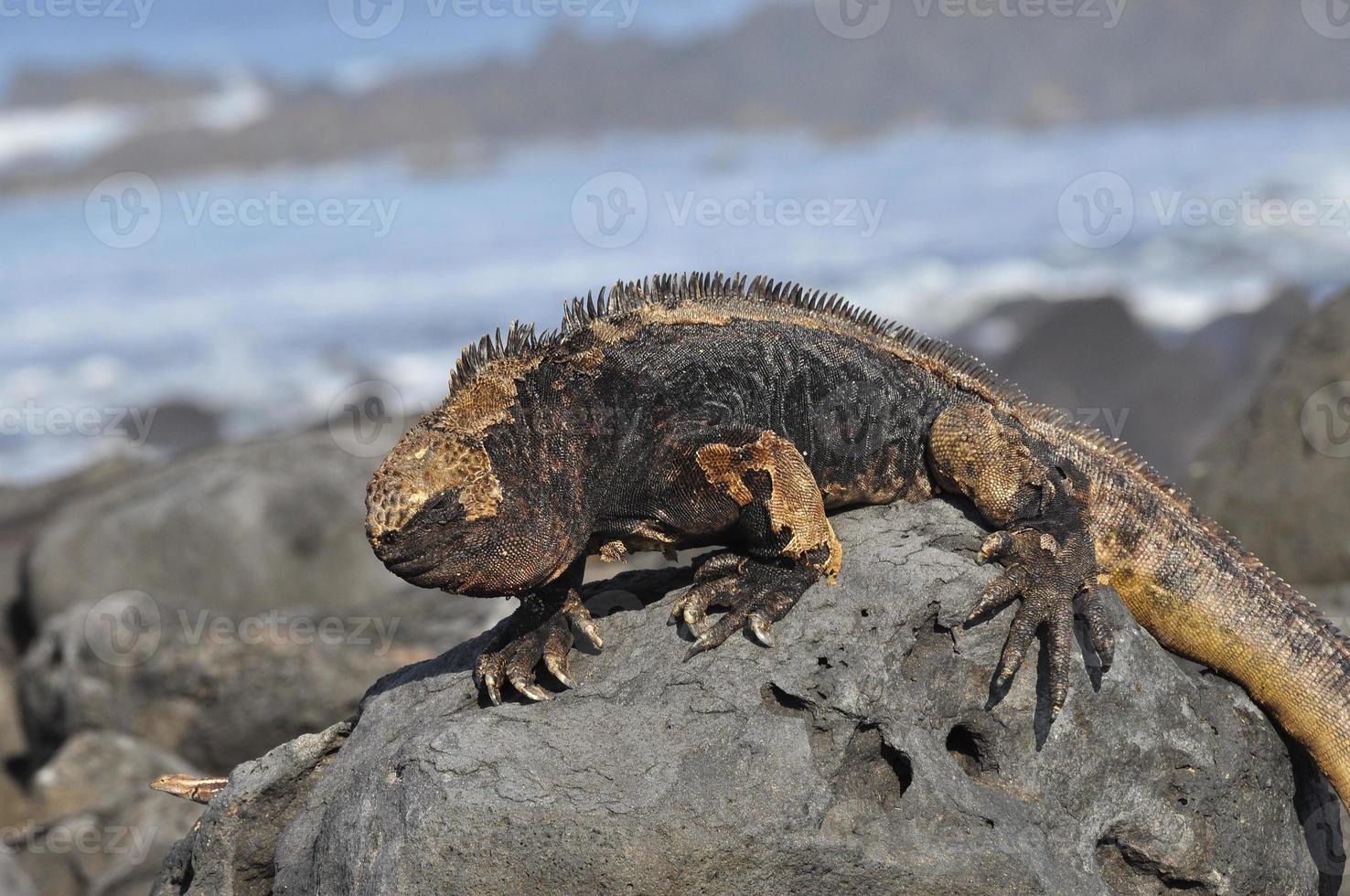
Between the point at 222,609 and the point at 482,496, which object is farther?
the point at 222,609

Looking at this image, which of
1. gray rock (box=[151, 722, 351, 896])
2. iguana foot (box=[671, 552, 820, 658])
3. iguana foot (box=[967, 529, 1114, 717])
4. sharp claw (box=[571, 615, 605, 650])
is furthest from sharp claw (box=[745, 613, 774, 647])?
gray rock (box=[151, 722, 351, 896])

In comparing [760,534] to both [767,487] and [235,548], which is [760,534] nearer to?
[767,487]

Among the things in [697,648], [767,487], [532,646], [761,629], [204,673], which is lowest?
[204,673]

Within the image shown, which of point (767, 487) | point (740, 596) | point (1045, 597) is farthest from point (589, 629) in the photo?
→ point (1045, 597)

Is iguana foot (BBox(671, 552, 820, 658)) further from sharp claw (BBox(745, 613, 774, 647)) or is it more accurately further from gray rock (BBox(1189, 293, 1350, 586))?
gray rock (BBox(1189, 293, 1350, 586))

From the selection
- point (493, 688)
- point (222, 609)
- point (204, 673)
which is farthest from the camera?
point (222, 609)

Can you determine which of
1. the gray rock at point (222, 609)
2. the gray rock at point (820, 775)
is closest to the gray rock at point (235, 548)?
the gray rock at point (222, 609)

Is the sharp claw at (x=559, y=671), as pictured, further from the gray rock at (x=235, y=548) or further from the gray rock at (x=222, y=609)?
the gray rock at (x=235, y=548)
